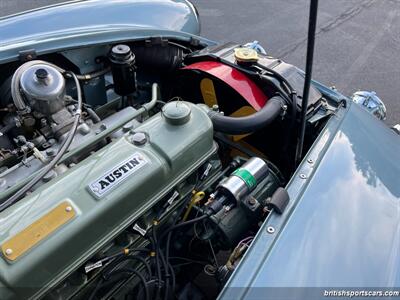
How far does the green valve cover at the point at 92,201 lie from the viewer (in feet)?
3.26

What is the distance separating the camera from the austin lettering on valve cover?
1.14m

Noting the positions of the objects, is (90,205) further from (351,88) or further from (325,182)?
(351,88)

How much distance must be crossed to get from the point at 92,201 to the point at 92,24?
117 centimetres

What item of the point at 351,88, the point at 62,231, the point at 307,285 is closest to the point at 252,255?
the point at 307,285

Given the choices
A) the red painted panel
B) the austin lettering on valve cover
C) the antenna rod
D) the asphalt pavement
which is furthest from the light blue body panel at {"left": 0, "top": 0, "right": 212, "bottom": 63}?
the asphalt pavement

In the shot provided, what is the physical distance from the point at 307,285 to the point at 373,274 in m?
0.23

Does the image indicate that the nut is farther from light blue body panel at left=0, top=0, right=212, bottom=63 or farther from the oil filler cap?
light blue body panel at left=0, top=0, right=212, bottom=63

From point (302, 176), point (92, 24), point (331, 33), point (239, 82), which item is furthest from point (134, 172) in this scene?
point (331, 33)

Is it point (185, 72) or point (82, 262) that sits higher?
point (185, 72)

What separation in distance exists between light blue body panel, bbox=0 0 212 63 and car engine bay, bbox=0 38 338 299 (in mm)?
60

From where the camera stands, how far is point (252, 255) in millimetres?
1139

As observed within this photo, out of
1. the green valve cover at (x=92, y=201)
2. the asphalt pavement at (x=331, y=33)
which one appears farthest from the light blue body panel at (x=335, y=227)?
the asphalt pavement at (x=331, y=33)

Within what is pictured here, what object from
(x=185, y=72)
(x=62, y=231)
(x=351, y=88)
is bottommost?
(x=351, y=88)

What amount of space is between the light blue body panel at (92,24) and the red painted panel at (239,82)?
33cm
